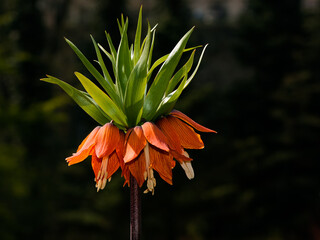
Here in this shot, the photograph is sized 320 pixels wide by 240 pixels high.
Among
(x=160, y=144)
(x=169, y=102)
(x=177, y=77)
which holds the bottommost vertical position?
(x=160, y=144)

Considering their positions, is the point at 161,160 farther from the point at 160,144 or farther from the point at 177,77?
the point at 177,77

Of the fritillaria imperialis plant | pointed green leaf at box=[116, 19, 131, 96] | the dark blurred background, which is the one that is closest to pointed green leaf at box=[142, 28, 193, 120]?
the fritillaria imperialis plant

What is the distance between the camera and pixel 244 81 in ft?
48.8

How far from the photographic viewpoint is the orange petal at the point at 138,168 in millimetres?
1120

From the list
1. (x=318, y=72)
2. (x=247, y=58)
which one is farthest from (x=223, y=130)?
(x=318, y=72)

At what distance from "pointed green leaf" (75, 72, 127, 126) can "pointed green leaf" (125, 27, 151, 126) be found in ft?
0.09

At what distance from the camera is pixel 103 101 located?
1124mm

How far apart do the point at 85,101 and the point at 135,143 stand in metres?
0.19

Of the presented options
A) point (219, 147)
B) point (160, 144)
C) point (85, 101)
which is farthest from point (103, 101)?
point (219, 147)

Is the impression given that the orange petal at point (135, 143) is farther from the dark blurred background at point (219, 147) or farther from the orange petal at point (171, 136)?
the dark blurred background at point (219, 147)

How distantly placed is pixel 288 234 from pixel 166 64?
523 inches

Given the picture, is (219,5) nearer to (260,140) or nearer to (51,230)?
(260,140)

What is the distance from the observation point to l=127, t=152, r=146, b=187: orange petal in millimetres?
1120

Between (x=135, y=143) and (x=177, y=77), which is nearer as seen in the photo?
(x=135, y=143)
